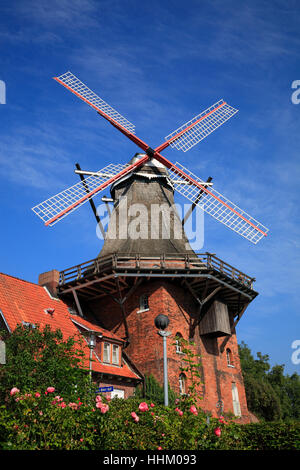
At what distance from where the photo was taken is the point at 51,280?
24.1 m

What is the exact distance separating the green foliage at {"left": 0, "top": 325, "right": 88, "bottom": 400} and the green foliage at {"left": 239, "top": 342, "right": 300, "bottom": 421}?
103ft

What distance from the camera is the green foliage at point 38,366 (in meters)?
11.5

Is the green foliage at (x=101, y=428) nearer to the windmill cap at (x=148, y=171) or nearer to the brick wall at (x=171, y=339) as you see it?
the brick wall at (x=171, y=339)

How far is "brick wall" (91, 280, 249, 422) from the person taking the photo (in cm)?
2133

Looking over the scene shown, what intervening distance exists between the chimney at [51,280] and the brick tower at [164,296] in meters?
0.40

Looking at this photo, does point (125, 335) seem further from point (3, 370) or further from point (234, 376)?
point (3, 370)

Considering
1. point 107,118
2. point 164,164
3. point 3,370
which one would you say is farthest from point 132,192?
point 3,370

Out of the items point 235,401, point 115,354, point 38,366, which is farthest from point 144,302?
point 38,366

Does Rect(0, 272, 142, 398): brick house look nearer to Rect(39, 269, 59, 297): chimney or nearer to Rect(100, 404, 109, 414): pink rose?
Rect(39, 269, 59, 297): chimney

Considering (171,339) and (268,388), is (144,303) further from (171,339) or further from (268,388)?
(268,388)

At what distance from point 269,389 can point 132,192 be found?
2656cm

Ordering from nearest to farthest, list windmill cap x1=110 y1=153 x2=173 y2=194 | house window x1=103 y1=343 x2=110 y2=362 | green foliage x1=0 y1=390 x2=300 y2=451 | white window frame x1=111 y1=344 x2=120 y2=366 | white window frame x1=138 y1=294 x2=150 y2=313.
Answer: green foliage x1=0 y1=390 x2=300 y2=451, house window x1=103 y1=343 x2=110 y2=362, white window frame x1=111 y1=344 x2=120 y2=366, white window frame x1=138 y1=294 x2=150 y2=313, windmill cap x1=110 y1=153 x2=173 y2=194

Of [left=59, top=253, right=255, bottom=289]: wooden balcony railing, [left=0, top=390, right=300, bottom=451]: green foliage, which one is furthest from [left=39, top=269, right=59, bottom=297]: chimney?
[left=0, top=390, right=300, bottom=451]: green foliage

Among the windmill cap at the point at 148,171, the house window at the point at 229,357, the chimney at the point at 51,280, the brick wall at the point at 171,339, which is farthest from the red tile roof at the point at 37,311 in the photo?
the windmill cap at the point at 148,171
